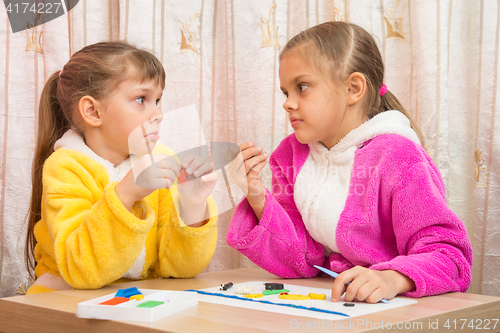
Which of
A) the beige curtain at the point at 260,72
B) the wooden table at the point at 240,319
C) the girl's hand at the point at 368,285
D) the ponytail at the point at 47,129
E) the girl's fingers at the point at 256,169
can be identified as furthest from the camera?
the beige curtain at the point at 260,72

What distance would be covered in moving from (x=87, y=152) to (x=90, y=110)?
0.08 meters

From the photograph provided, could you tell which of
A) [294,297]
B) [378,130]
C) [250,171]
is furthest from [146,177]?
[378,130]

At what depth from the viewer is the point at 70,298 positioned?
65 cm

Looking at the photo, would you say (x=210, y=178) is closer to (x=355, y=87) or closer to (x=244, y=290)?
(x=244, y=290)

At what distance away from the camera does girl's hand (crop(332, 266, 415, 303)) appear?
0.57 meters

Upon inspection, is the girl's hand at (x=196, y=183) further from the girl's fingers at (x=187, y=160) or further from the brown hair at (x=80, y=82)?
the brown hair at (x=80, y=82)

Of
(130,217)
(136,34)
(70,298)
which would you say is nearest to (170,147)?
(130,217)

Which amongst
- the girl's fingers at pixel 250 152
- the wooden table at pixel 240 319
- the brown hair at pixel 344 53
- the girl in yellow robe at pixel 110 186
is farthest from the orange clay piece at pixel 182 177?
the brown hair at pixel 344 53

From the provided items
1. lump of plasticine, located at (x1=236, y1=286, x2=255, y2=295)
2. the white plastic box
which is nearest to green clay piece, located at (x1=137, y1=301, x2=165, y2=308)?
the white plastic box

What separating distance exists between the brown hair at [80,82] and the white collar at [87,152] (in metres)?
0.03

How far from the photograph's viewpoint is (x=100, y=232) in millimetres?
722

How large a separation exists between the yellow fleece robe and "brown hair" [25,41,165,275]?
0.11 metres

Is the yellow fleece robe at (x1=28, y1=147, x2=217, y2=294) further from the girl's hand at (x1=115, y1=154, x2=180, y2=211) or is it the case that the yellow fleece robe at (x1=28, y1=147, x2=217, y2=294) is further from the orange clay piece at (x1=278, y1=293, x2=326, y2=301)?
the orange clay piece at (x1=278, y1=293, x2=326, y2=301)

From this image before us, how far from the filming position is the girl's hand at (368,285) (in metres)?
0.57
